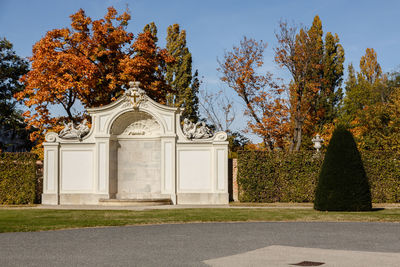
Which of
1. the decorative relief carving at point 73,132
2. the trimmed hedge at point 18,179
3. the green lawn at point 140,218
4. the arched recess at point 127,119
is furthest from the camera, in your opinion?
the trimmed hedge at point 18,179

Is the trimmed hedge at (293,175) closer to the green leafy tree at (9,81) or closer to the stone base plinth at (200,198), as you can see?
the stone base plinth at (200,198)

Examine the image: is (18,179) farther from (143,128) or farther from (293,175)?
(293,175)

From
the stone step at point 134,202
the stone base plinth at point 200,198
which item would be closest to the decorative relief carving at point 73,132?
the stone step at point 134,202

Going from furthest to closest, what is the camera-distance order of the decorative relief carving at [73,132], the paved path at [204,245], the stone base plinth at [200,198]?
1. the decorative relief carving at [73,132]
2. the stone base plinth at [200,198]
3. the paved path at [204,245]

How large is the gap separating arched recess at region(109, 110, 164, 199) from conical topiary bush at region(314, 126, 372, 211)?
10.1 m

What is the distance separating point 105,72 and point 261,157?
12.2m

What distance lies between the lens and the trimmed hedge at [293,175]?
1062 inches

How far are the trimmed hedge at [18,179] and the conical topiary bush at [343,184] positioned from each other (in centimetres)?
1536

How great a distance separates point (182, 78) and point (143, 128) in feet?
61.4

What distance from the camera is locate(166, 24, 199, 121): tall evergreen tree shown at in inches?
1804

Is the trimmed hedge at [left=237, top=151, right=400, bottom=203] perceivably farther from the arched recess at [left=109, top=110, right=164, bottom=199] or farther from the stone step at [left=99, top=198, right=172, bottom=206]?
the arched recess at [left=109, top=110, right=164, bottom=199]

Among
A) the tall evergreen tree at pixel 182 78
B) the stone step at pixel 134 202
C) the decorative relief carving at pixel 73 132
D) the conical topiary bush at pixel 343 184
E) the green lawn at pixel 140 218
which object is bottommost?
the green lawn at pixel 140 218

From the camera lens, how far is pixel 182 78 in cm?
4616

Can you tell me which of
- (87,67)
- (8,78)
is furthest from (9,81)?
(87,67)
